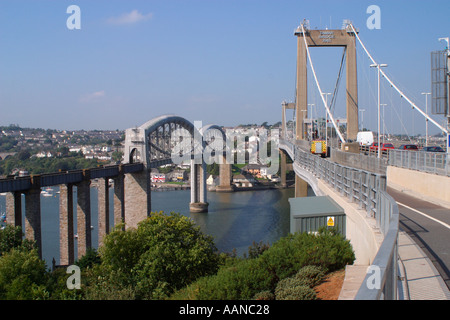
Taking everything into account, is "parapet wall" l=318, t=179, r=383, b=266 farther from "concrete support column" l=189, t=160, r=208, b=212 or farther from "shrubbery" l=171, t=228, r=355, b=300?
"concrete support column" l=189, t=160, r=208, b=212

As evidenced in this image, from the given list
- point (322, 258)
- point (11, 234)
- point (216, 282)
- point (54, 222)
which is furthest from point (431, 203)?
point (54, 222)

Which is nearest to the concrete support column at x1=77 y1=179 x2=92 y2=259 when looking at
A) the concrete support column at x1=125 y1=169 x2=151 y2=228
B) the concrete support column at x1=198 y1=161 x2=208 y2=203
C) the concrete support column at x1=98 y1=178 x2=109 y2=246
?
the concrete support column at x1=98 y1=178 x2=109 y2=246

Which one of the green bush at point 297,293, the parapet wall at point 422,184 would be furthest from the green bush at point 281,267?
the parapet wall at point 422,184

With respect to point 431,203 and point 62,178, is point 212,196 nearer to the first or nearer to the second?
point 62,178

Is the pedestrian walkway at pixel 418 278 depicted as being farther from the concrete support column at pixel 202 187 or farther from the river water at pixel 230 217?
the concrete support column at pixel 202 187

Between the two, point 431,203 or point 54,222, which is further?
point 54,222
